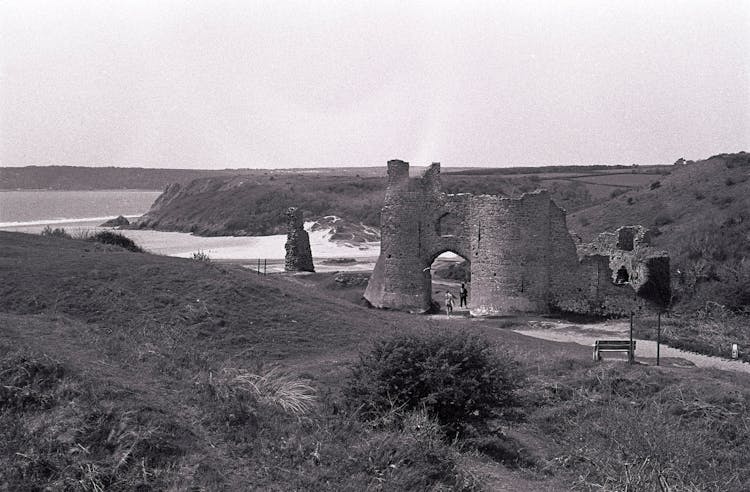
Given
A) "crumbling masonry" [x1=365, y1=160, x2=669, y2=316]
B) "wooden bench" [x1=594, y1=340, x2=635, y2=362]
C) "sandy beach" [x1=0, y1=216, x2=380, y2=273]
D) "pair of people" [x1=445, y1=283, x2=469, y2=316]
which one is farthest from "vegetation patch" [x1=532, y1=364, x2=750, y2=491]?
"sandy beach" [x1=0, y1=216, x2=380, y2=273]

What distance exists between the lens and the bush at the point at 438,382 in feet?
36.0

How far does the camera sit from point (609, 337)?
24422 millimetres

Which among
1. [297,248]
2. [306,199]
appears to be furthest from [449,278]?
[306,199]

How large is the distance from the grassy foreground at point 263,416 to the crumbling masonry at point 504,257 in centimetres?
1154

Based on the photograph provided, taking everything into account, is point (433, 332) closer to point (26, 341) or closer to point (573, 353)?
point (26, 341)

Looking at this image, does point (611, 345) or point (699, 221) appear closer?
point (611, 345)

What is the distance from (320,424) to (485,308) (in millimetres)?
21106

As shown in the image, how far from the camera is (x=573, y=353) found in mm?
19922

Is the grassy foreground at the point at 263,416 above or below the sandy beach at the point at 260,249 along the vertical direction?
below

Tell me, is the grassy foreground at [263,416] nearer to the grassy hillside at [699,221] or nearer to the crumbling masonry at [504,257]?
the crumbling masonry at [504,257]

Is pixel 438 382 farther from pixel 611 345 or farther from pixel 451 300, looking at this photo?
pixel 451 300

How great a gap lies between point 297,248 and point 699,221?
25.2 metres

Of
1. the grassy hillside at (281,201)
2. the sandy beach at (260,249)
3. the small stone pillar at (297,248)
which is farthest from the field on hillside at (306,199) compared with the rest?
the small stone pillar at (297,248)

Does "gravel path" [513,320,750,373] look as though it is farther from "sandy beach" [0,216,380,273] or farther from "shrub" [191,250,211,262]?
"sandy beach" [0,216,380,273]
